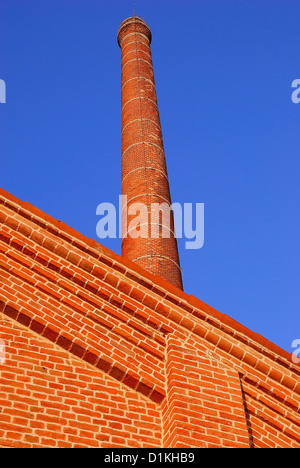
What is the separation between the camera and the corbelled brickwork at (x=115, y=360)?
4.62 meters

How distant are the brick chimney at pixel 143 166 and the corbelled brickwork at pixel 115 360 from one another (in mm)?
6290

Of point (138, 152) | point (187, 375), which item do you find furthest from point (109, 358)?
point (138, 152)

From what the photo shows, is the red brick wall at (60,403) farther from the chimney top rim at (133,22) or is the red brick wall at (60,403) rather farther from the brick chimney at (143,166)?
the chimney top rim at (133,22)

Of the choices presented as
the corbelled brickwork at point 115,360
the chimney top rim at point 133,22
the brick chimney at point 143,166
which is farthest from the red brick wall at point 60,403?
the chimney top rim at point 133,22

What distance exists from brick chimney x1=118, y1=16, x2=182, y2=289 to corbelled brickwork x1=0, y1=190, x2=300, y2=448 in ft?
20.6

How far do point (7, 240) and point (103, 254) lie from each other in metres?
0.84

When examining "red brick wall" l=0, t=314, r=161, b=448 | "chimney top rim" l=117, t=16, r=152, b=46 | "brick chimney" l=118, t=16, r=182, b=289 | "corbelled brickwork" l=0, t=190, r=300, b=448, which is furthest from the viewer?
"chimney top rim" l=117, t=16, r=152, b=46

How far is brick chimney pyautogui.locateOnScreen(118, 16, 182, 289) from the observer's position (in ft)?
40.2

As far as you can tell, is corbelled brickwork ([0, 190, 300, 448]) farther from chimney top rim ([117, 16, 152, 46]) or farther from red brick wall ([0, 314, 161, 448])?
chimney top rim ([117, 16, 152, 46])

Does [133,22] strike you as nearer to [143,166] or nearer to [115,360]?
[143,166]

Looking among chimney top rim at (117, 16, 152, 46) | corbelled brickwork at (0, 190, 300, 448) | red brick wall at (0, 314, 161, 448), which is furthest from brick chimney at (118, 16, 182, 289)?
red brick wall at (0, 314, 161, 448)
